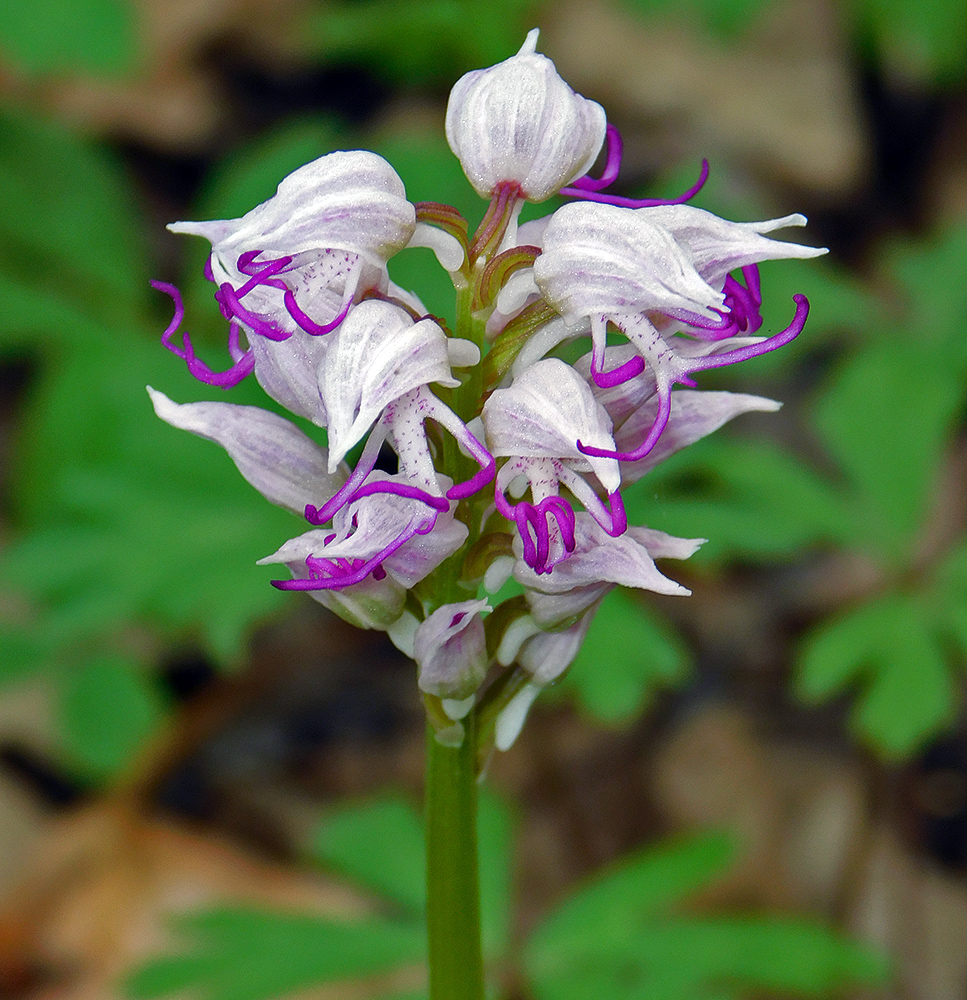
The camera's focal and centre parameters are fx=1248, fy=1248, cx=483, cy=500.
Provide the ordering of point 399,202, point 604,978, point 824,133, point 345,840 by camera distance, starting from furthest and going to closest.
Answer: point 824,133, point 345,840, point 604,978, point 399,202

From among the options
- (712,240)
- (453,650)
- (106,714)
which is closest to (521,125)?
(712,240)

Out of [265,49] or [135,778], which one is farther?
[265,49]

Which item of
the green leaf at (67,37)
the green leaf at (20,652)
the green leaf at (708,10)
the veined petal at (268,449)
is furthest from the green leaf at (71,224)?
the veined petal at (268,449)

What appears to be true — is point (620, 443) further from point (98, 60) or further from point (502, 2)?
point (502, 2)

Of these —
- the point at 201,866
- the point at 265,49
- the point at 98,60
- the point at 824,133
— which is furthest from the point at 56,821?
the point at 824,133

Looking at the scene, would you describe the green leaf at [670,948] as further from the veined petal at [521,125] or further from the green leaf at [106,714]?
the veined petal at [521,125]

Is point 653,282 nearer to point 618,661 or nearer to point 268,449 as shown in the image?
point 268,449
